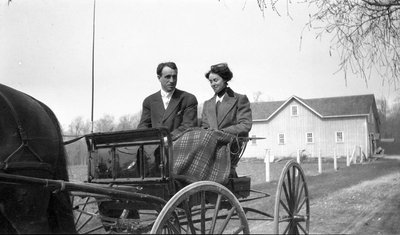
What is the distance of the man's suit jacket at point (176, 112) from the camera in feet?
15.4

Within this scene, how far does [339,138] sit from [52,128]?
3367cm

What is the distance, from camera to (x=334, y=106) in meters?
36.7

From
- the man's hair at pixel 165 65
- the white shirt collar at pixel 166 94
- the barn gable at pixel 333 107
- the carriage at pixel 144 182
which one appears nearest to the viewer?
the carriage at pixel 144 182

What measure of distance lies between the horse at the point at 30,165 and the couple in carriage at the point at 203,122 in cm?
106

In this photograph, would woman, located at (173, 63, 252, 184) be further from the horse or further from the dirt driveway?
the dirt driveway

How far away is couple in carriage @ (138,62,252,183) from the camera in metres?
4.19

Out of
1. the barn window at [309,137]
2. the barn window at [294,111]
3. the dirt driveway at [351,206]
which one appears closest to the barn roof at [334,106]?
the barn window at [294,111]

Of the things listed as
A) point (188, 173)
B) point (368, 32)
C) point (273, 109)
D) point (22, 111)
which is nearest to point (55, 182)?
point (22, 111)

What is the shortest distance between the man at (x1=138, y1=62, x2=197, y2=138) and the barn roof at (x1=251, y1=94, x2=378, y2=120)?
105ft

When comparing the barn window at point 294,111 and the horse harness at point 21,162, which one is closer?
the horse harness at point 21,162

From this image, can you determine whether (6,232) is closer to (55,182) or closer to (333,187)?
(55,182)

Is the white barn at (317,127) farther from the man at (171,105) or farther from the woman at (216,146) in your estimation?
the man at (171,105)

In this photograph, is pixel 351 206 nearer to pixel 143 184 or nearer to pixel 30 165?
pixel 143 184

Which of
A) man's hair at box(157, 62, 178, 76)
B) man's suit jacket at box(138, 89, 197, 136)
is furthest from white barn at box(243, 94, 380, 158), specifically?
man's hair at box(157, 62, 178, 76)
